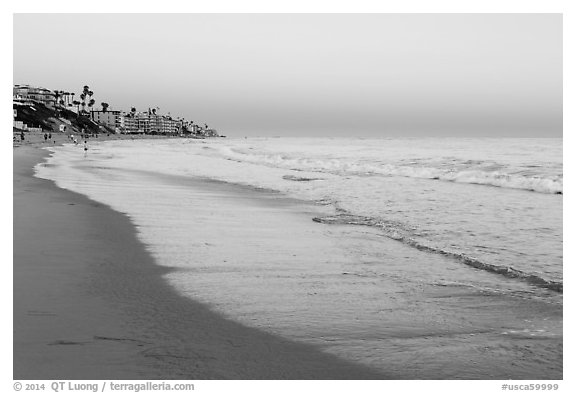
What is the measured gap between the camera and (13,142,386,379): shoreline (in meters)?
3.43

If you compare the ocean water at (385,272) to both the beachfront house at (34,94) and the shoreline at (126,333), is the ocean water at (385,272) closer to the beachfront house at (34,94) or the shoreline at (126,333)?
the shoreline at (126,333)

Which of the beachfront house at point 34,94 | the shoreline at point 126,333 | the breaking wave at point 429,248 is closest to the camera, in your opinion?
the shoreline at point 126,333

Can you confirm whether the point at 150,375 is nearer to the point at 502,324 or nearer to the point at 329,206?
the point at 502,324

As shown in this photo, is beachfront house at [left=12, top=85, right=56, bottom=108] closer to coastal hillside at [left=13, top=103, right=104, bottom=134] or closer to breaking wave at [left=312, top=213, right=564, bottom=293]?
coastal hillside at [left=13, top=103, right=104, bottom=134]

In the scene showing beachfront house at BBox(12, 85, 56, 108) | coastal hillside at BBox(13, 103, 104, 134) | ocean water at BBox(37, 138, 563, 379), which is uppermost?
beachfront house at BBox(12, 85, 56, 108)

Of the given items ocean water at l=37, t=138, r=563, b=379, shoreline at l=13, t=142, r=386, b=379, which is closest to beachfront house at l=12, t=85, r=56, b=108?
ocean water at l=37, t=138, r=563, b=379

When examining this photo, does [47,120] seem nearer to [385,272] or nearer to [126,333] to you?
[385,272]

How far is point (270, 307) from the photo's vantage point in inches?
186

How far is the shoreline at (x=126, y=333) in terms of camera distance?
11.2 feet

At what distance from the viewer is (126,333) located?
3.92 meters

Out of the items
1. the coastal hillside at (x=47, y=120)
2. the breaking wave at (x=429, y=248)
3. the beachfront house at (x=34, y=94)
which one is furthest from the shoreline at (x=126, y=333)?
the beachfront house at (x=34, y=94)

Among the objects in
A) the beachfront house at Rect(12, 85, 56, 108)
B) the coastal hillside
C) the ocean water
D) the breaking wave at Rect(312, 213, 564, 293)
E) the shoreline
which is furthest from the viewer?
the beachfront house at Rect(12, 85, 56, 108)

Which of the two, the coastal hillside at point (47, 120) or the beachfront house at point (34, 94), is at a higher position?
the beachfront house at point (34, 94)
